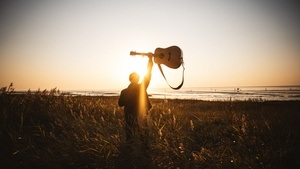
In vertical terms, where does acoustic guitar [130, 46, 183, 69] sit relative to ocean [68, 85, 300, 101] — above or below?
above

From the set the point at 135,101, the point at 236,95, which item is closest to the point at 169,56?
the point at 135,101

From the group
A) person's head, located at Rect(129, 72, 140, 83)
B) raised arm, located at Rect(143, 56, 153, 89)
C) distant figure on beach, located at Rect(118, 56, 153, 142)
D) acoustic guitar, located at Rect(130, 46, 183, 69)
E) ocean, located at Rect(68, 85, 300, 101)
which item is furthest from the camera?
ocean, located at Rect(68, 85, 300, 101)

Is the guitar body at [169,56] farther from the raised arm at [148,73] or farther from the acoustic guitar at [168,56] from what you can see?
the raised arm at [148,73]

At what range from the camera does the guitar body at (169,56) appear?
3443 millimetres

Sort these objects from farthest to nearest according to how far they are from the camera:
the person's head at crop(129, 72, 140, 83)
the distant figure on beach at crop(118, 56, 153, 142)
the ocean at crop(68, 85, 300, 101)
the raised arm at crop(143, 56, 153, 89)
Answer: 1. the ocean at crop(68, 85, 300, 101)
2. the person's head at crop(129, 72, 140, 83)
3. the distant figure on beach at crop(118, 56, 153, 142)
4. the raised arm at crop(143, 56, 153, 89)

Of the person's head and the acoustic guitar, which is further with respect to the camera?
the person's head

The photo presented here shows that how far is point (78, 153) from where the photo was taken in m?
3.19

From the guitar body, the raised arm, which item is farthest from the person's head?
the guitar body

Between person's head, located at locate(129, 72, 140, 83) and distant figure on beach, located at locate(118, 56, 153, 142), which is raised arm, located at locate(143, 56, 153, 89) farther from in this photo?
person's head, located at locate(129, 72, 140, 83)

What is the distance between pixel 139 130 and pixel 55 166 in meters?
1.51

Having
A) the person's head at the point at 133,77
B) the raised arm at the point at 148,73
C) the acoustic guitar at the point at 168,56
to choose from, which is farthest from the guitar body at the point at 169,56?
the person's head at the point at 133,77

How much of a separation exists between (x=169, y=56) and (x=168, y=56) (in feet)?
0.08

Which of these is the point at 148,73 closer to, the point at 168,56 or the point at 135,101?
the point at 168,56

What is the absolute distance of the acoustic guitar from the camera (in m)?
3.44
